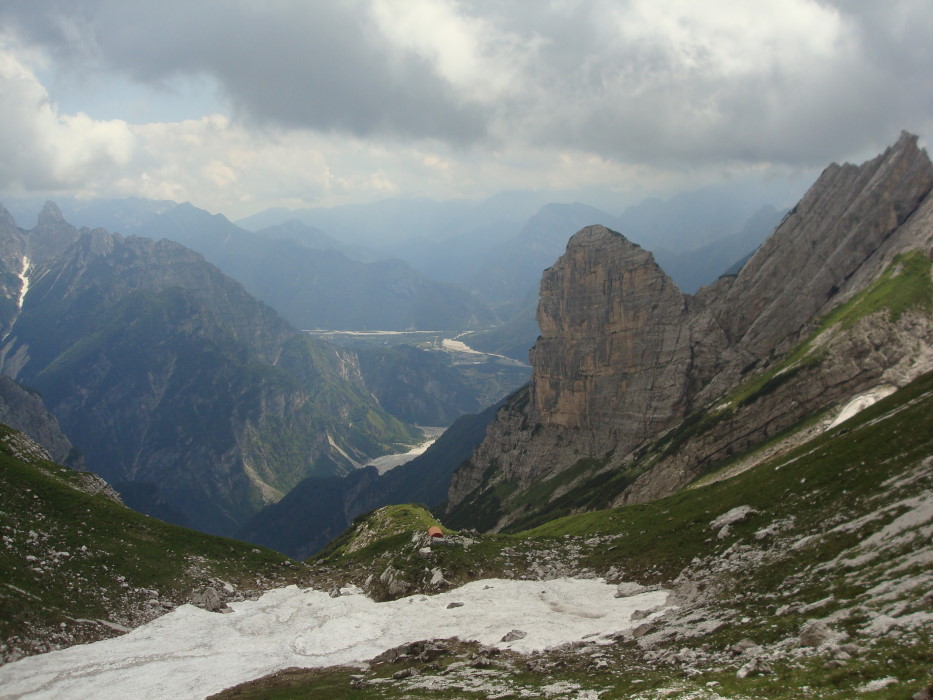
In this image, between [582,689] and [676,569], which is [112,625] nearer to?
Result: [582,689]

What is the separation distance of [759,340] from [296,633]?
13557 cm

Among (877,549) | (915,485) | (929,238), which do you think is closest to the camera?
(877,549)

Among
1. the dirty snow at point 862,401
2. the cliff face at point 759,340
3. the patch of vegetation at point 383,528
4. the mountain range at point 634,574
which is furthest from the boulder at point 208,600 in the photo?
the dirty snow at point 862,401

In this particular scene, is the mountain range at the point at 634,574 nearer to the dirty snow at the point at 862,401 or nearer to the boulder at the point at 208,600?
the boulder at the point at 208,600

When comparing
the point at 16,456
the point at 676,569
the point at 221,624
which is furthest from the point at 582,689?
the point at 16,456

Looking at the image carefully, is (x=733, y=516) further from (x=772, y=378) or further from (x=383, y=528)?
(x=772, y=378)

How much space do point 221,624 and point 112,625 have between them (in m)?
A: 10.3

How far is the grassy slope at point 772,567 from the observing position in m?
33.1

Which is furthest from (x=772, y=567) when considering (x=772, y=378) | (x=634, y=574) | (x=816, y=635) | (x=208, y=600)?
(x=772, y=378)

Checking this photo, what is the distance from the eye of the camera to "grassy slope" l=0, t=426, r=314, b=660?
199 ft

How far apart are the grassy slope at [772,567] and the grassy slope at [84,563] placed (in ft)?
61.8

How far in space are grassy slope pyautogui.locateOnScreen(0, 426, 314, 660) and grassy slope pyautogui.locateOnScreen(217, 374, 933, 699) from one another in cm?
1883

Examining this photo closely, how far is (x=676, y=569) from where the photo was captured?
67.4m

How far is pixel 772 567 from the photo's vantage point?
180ft
